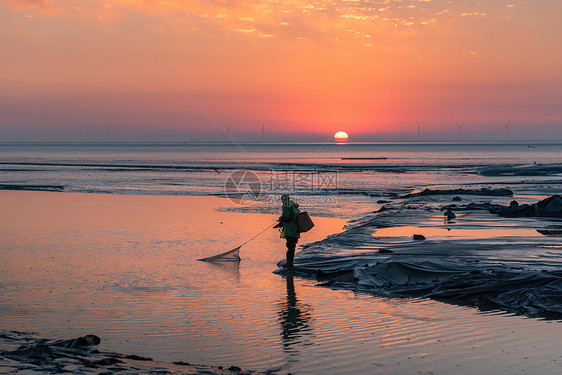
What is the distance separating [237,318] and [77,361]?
3.12 m

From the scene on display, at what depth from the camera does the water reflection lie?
27.0ft

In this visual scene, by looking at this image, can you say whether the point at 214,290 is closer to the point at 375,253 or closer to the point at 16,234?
the point at 375,253

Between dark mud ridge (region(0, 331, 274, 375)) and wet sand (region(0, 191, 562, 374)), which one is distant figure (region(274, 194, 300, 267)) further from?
dark mud ridge (region(0, 331, 274, 375))

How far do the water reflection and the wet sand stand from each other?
0.02 m

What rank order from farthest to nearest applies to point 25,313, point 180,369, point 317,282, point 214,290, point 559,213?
point 559,213
point 317,282
point 214,290
point 25,313
point 180,369

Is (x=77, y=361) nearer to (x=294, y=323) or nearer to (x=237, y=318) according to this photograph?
(x=237, y=318)

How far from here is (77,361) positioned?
6.99 metres

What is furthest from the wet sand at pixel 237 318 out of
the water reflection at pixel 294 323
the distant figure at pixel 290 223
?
the distant figure at pixel 290 223

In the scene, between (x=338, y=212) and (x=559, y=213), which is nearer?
(x=559, y=213)

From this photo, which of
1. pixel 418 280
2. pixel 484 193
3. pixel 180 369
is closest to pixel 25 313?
pixel 180 369

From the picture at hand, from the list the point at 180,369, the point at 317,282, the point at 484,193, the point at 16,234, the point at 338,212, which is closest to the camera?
the point at 180,369

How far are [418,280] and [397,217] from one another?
12402mm

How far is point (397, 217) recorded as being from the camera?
2445cm

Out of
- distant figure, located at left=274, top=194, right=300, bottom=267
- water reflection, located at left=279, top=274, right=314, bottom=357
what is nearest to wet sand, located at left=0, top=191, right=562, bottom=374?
water reflection, located at left=279, top=274, right=314, bottom=357
